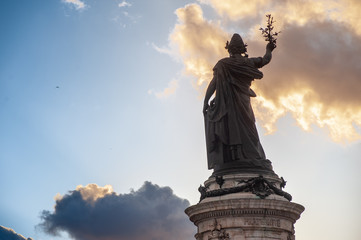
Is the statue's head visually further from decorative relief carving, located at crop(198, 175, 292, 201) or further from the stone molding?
the stone molding

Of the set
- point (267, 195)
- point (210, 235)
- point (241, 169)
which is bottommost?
point (210, 235)

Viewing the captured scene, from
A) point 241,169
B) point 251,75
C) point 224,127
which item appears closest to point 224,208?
point 241,169

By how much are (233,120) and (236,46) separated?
3996 millimetres

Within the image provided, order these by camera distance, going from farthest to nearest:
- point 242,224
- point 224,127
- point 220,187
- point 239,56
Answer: point 239,56
point 224,127
point 220,187
point 242,224

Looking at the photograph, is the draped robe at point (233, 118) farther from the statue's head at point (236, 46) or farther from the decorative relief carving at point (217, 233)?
the decorative relief carving at point (217, 233)

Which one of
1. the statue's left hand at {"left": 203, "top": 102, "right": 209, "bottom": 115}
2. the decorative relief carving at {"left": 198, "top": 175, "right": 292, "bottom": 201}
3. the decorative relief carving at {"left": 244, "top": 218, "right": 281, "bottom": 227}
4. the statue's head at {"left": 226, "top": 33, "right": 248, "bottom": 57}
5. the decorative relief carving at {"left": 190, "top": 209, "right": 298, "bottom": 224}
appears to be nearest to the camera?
the decorative relief carving at {"left": 244, "top": 218, "right": 281, "bottom": 227}

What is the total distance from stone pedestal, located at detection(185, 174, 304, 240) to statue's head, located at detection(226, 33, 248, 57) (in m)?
6.44

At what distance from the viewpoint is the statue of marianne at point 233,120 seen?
2155 cm

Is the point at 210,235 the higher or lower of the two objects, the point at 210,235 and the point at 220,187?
the lower

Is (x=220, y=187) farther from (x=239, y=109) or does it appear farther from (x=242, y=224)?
(x=239, y=109)

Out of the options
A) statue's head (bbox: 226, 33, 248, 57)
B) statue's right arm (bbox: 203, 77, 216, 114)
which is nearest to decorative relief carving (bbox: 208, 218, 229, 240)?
statue's right arm (bbox: 203, 77, 216, 114)

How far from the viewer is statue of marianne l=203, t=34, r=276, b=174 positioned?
2155cm

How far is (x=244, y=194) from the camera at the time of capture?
19656mm

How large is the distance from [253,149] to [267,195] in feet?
9.06
